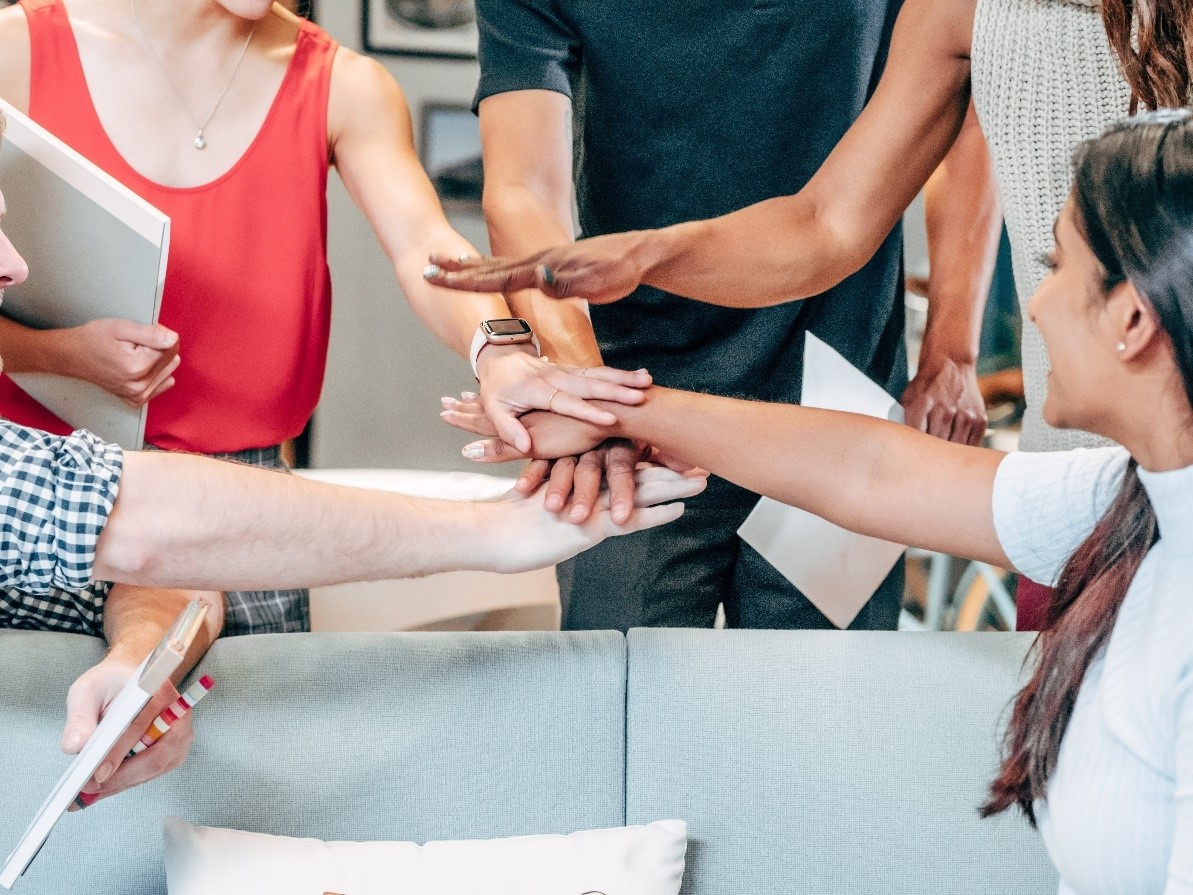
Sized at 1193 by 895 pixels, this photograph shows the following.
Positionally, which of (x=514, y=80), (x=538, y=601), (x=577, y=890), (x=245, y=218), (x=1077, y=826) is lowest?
(x=538, y=601)

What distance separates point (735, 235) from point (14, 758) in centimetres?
98

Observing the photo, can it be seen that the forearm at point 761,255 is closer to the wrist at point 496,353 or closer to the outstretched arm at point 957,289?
the wrist at point 496,353

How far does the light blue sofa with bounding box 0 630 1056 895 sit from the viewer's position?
140 centimetres

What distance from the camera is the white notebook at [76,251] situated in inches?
53.3

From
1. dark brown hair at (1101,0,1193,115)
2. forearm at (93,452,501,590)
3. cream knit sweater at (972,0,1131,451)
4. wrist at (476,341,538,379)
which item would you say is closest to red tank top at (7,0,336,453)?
wrist at (476,341,538,379)

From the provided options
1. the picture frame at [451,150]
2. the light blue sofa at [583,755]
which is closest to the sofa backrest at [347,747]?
the light blue sofa at [583,755]

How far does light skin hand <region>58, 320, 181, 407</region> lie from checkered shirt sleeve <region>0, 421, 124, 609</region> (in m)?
0.30

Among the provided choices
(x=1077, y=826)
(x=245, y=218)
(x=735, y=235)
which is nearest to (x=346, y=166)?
(x=245, y=218)

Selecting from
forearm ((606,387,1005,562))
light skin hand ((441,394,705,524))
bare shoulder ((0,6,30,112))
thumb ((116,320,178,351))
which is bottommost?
light skin hand ((441,394,705,524))

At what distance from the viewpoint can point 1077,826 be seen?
1.00 metres

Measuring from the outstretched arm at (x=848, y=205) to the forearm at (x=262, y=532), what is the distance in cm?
36

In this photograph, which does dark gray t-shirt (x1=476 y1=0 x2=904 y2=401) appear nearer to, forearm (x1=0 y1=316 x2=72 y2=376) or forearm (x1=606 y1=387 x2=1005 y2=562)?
forearm (x1=606 y1=387 x2=1005 y2=562)

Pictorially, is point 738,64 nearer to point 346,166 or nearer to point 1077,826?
point 346,166

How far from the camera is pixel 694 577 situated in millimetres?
1783
